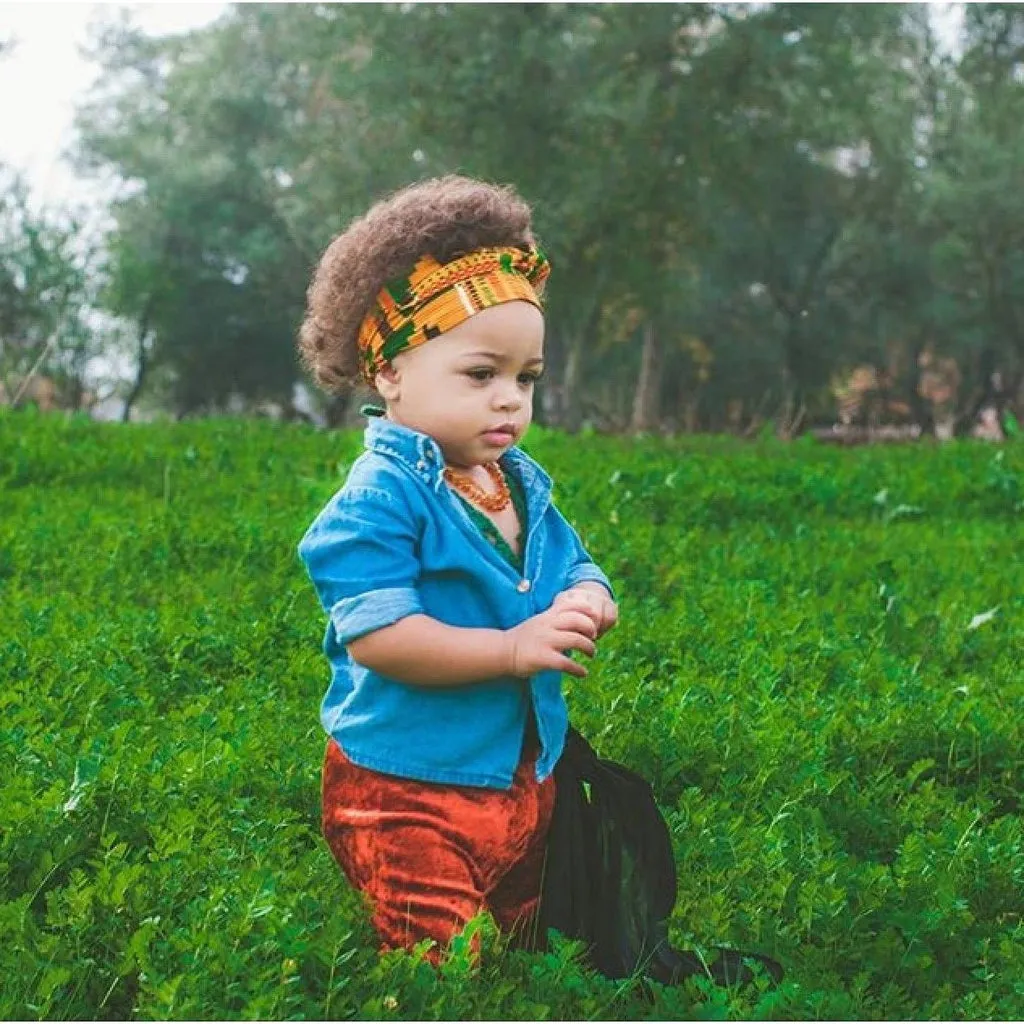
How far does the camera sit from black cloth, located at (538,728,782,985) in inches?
145

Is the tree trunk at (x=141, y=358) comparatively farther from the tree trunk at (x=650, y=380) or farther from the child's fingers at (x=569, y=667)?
the child's fingers at (x=569, y=667)

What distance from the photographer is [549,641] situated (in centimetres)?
331

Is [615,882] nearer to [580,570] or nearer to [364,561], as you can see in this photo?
[580,570]

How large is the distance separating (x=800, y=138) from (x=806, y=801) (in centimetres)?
2455

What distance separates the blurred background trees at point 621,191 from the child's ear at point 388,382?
61.5 ft

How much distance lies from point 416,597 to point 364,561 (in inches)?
5.5

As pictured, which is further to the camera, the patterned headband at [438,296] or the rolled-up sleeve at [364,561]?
the patterned headband at [438,296]

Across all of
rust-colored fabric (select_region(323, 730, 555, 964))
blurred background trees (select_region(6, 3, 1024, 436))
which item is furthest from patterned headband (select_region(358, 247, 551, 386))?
blurred background trees (select_region(6, 3, 1024, 436))

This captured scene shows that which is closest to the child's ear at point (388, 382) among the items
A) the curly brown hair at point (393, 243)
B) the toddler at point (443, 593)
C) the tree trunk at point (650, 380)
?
the toddler at point (443, 593)

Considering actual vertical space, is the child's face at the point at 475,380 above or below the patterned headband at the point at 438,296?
below

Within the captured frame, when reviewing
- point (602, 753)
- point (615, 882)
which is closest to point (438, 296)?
point (615, 882)

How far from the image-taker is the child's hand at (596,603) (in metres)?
3.41

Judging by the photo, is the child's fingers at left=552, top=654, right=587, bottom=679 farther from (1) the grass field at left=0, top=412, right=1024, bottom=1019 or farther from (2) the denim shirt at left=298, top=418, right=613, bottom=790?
(1) the grass field at left=0, top=412, right=1024, bottom=1019

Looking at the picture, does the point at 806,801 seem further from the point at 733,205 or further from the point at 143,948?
the point at 733,205
